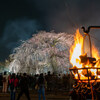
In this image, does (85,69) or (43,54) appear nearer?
(85,69)

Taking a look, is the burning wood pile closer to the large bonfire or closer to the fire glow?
the fire glow

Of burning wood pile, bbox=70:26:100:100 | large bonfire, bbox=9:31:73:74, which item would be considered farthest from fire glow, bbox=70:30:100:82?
large bonfire, bbox=9:31:73:74

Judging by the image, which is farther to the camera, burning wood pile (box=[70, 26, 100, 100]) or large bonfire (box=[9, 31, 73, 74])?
large bonfire (box=[9, 31, 73, 74])

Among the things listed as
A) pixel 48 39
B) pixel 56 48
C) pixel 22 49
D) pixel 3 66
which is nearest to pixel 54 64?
pixel 56 48

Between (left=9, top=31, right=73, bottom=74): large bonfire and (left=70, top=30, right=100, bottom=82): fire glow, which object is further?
(left=9, top=31, right=73, bottom=74): large bonfire

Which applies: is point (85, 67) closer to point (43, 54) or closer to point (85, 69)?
point (85, 69)

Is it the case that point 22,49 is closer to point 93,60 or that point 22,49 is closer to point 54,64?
point 54,64

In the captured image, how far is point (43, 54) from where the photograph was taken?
108 ft

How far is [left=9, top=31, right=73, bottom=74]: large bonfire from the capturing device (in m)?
32.7

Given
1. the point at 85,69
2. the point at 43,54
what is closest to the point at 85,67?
the point at 85,69

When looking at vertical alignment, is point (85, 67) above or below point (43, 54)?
below

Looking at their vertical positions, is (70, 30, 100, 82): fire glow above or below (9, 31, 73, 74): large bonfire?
below

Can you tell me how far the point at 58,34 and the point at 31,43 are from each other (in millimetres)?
5953

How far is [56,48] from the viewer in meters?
33.3
